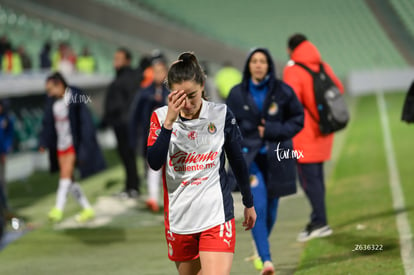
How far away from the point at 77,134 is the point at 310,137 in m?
3.43

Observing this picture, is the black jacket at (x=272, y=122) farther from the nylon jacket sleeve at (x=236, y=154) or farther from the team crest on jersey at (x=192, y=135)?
the team crest on jersey at (x=192, y=135)

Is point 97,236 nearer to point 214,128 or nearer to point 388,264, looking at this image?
point 388,264

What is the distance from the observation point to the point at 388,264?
6.26 meters

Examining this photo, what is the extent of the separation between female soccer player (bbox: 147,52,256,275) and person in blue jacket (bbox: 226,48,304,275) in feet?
6.53

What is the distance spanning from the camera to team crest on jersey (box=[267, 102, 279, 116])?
639 centimetres

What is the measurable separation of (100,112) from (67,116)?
14794mm

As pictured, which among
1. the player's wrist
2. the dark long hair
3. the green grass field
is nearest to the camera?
the player's wrist

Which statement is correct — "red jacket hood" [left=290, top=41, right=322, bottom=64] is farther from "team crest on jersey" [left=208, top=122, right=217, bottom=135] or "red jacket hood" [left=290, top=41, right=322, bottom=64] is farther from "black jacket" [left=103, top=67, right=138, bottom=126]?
"black jacket" [left=103, top=67, right=138, bottom=126]

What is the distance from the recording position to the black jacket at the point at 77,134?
9930 millimetres

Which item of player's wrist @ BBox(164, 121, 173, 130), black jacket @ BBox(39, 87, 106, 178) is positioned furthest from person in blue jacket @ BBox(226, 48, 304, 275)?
black jacket @ BBox(39, 87, 106, 178)

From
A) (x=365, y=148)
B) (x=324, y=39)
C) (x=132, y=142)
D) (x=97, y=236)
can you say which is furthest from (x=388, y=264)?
(x=324, y=39)

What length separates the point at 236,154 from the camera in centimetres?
437

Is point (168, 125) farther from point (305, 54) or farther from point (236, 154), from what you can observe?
point (305, 54)

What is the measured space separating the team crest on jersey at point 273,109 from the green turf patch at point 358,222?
4.02 feet
